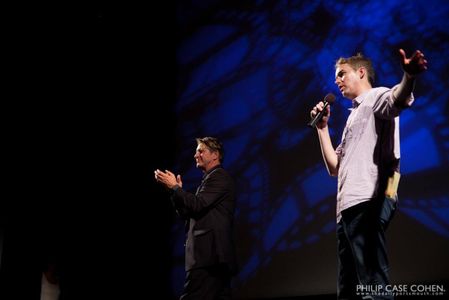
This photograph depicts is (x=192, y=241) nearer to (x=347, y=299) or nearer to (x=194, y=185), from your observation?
(x=347, y=299)

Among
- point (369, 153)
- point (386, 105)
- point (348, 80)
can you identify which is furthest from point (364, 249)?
point (348, 80)

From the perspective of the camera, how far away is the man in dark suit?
8.61 feet

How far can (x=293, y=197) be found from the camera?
11.3 ft

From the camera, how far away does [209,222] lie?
271cm

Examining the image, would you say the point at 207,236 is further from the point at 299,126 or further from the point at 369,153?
the point at 299,126

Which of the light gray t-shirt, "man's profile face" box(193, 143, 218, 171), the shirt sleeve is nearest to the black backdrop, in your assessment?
"man's profile face" box(193, 143, 218, 171)

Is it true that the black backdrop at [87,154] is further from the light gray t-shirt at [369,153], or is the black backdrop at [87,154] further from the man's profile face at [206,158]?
the light gray t-shirt at [369,153]

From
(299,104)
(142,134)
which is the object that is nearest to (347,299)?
(299,104)

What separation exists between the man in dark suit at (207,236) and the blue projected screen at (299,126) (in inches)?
31.2

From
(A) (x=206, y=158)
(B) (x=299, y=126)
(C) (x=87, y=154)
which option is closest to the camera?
(A) (x=206, y=158)

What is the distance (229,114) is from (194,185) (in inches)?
25.6

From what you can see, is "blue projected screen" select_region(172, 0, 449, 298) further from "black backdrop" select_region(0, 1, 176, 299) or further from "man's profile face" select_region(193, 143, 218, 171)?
"man's profile face" select_region(193, 143, 218, 171)

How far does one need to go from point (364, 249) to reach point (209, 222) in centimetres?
117

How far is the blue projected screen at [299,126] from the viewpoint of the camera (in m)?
2.99
